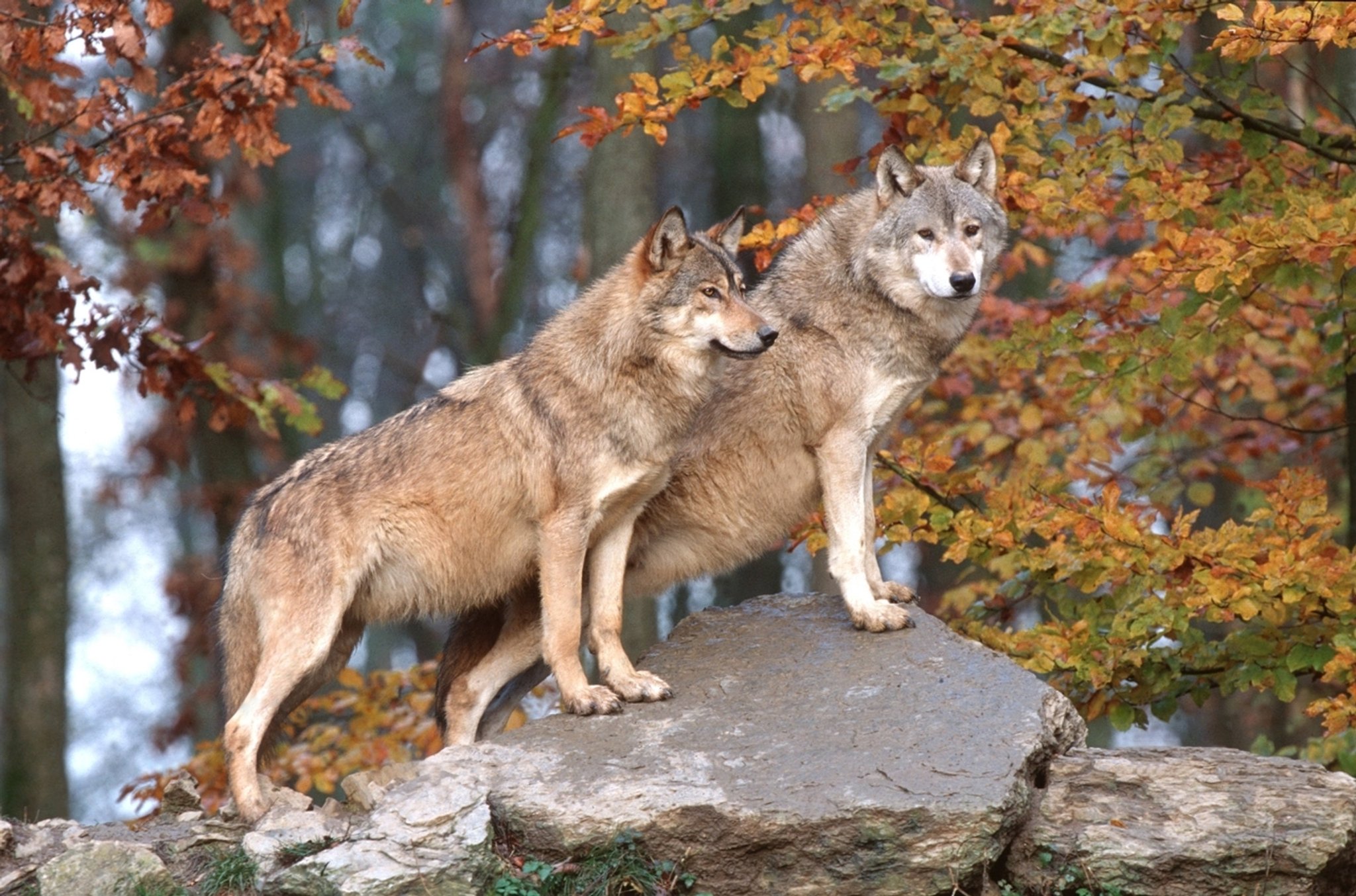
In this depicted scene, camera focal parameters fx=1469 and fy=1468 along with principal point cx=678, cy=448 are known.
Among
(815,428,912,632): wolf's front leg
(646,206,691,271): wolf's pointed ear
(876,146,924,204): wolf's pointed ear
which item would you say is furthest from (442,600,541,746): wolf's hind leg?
(876,146,924,204): wolf's pointed ear

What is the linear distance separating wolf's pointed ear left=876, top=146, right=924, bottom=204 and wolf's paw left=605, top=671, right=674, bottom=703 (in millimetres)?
3009

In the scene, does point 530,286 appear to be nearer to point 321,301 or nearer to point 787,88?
point 321,301

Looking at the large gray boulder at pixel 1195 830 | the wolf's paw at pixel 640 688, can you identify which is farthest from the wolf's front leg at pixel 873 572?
the large gray boulder at pixel 1195 830

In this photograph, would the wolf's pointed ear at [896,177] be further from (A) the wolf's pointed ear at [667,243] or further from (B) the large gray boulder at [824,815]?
(B) the large gray boulder at [824,815]

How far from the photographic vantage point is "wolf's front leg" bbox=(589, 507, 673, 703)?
24.3ft

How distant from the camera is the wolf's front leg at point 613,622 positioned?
741 centimetres

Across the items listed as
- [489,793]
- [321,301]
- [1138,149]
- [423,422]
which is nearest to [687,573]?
[423,422]

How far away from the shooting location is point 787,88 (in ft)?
63.5

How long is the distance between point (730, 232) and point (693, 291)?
2.28ft

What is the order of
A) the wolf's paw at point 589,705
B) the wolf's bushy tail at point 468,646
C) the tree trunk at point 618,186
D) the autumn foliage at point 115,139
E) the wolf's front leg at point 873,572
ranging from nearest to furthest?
the wolf's paw at point 589,705 → the wolf's bushy tail at point 468,646 → the wolf's front leg at point 873,572 → the autumn foliage at point 115,139 → the tree trunk at point 618,186

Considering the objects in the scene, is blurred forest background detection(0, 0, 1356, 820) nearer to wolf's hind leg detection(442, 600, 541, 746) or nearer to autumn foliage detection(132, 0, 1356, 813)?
autumn foliage detection(132, 0, 1356, 813)

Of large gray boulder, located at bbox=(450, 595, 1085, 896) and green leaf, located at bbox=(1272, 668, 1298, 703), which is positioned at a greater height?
large gray boulder, located at bbox=(450, 595, 1085, 896)

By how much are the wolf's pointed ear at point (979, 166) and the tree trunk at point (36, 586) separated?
29.4 feet

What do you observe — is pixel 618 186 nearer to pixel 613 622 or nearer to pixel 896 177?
pixel 896 177
